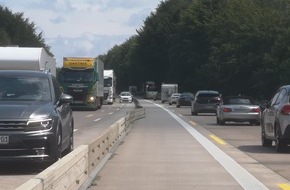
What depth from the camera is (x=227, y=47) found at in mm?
74750

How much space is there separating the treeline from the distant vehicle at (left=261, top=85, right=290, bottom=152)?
32951mm

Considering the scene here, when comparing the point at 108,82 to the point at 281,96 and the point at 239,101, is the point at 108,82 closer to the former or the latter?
the point at 239,101

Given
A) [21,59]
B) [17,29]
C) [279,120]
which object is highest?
[17,29]

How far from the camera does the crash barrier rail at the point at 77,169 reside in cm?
884

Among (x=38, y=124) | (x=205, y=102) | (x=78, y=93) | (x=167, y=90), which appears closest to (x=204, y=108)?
(x=205, y=102)

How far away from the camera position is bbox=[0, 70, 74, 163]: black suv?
1438cm

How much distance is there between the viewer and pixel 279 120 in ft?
65.2

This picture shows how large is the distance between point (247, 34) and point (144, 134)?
43.8 meters

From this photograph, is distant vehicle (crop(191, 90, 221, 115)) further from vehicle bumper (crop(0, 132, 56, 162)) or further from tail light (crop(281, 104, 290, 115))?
vehicle bumper (crop(0, 132, 56, 162))

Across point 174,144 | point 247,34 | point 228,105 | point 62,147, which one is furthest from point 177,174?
point 247,34

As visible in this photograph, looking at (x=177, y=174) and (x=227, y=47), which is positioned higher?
(x=227, y=47)

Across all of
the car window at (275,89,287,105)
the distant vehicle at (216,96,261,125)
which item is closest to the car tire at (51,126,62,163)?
the car window at (275,89,287,105)

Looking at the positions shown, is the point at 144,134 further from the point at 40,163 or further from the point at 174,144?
the point at 40,163

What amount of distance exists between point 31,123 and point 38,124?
0.13 m
